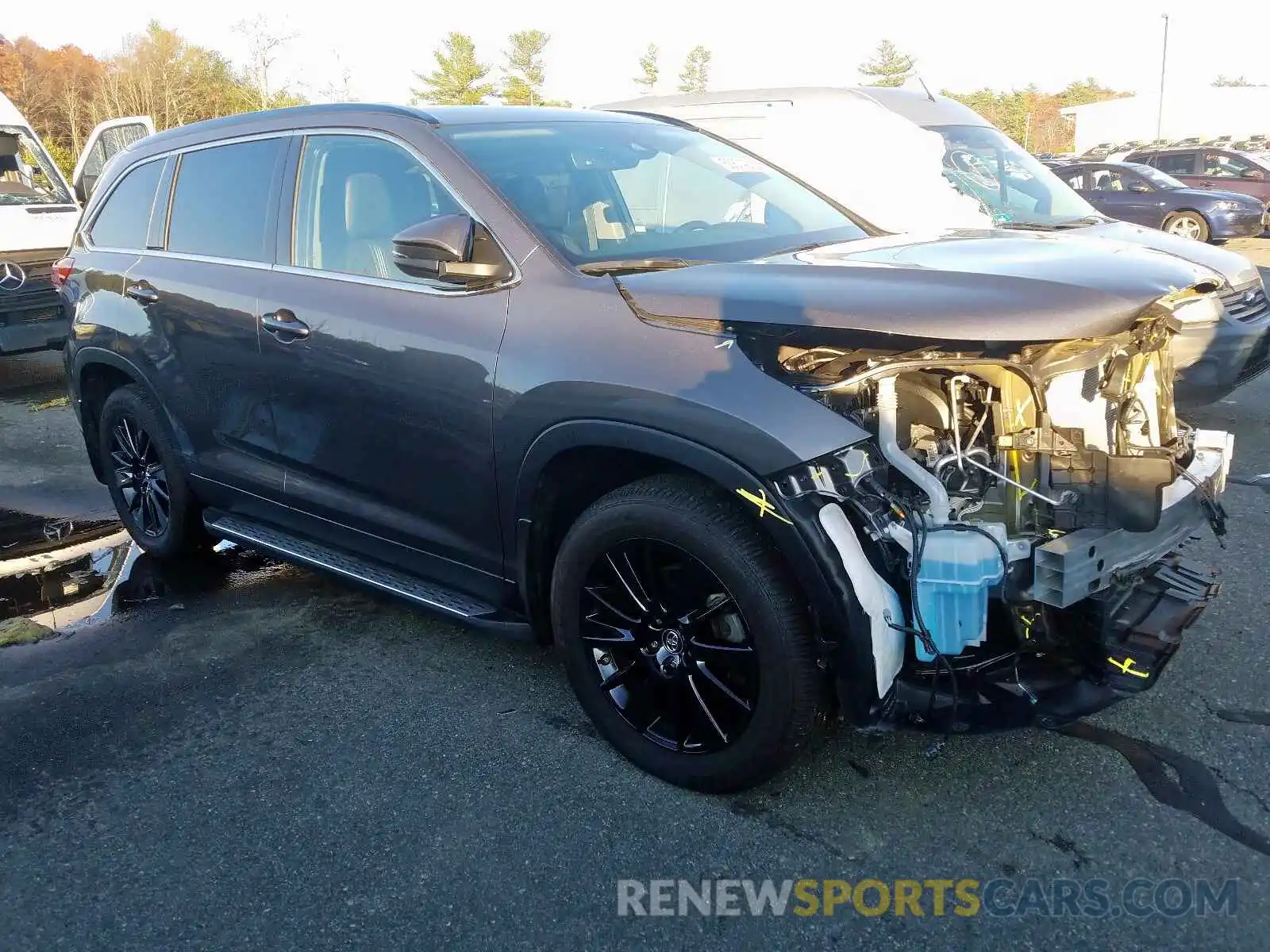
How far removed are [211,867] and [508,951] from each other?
0.87 m

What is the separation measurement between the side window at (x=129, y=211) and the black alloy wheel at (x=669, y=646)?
9.70ft

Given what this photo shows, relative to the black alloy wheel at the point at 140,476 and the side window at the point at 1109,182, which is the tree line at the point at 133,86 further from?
the black alloy wheel at the point at 140,476

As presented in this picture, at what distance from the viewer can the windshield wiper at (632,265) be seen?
10.1 feet

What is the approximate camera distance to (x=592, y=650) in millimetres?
3088

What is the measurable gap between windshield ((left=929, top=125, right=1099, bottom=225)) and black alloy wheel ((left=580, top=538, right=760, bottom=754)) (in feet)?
18.3

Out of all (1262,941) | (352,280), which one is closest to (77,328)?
(352,280)

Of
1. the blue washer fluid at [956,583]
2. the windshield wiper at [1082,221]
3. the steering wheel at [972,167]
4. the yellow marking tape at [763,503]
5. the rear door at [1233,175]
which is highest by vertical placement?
the steering wheel at [972,167]

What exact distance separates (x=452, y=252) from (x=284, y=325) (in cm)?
102

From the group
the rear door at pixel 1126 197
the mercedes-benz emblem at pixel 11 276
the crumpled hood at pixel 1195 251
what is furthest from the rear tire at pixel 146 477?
the rear door at pixel 1126 197

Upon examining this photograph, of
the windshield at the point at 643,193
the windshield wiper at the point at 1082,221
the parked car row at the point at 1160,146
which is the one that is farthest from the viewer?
the parked car row at the point at 1160,146

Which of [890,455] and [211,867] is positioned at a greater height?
[890,455]

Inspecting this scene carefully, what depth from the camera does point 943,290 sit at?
8.18 feet

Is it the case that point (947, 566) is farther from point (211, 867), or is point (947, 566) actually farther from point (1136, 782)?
point (211, 867)

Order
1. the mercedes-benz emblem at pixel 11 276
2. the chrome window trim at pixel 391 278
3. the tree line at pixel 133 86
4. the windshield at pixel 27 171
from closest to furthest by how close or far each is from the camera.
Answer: the chrome window trim at pixel 391 278 → the mercedes-benz emblem at pixel 11 276 → the windshield at pixel 27 171 → the tree line at pixel 133 86
